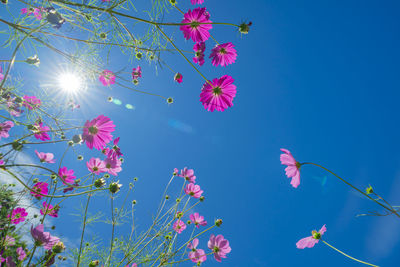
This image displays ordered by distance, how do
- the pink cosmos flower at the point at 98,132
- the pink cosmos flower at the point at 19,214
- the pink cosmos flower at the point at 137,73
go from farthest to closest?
the pink cosmos flower at the point at 137,73 < the pink cosmos flower at the point at 19,214 < the pink cosmos flower at the point at 98,132

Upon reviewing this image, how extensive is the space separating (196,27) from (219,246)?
1409 mm

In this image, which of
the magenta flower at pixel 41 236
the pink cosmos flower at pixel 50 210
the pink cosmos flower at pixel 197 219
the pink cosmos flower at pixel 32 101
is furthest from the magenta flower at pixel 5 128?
the pink cosmos flower at pixel 197 219

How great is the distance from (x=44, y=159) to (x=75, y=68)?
2.06ft

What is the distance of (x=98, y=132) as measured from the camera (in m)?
0.88

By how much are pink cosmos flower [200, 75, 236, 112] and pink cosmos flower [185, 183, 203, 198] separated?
0.83 m

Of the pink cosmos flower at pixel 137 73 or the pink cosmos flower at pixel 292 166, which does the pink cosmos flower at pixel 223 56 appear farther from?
the pink cosmos flower at pixel 292 166

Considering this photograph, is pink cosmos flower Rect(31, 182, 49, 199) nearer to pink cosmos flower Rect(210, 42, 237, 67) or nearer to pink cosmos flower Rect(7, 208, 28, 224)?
pink cosmos flower Rect(7, 208, 28, 224)

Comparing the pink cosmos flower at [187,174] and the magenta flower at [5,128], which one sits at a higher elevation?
the pink cosmos flower at [187,174]

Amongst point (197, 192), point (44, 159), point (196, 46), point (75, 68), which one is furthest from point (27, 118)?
point (197, 192)

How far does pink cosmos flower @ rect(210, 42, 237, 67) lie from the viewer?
54.2 inches

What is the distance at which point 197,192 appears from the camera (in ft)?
5.95

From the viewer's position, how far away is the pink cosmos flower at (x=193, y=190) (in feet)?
5.87

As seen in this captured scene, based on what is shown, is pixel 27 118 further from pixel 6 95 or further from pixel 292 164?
pixel 292 164

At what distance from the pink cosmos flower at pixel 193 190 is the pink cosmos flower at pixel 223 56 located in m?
0.98
